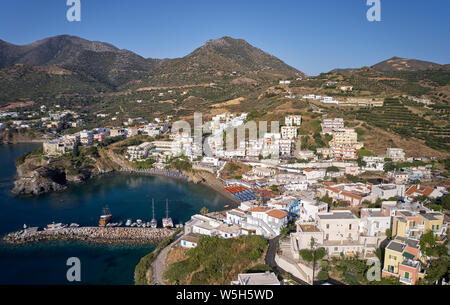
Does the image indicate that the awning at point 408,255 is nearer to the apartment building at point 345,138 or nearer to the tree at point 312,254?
the tree at point 312,254

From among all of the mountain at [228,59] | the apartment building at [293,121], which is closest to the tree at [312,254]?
the apartment building at [293,121]

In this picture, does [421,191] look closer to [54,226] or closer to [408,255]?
[408,255]

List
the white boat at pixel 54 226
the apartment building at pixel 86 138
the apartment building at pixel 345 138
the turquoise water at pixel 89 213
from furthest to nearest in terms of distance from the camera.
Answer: the apartment building at pixel 86 138
the apartment building at pixel 345 138
the white boat at pixel 54 226
the turquoise water at pixel 89 213

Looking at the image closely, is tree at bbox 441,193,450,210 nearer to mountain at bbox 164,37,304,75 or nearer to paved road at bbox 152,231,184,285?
paved road at bbox 152,231,184,285

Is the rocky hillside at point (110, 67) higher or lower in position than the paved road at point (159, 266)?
higher

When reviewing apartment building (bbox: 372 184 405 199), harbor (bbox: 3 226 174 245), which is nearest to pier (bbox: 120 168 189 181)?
harbor (bbox: 3 226 174 245)

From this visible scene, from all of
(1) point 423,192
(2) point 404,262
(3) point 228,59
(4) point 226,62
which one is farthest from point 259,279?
(3) point 228,59

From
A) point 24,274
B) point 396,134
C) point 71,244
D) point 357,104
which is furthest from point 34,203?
point 357,104
